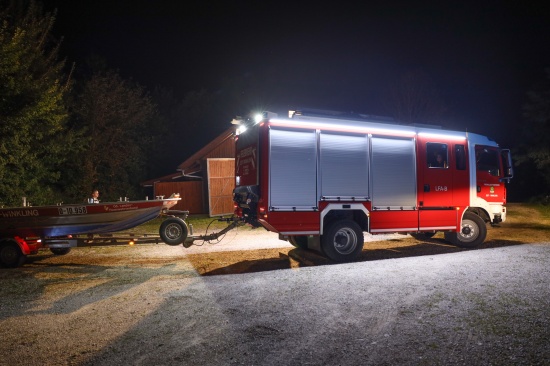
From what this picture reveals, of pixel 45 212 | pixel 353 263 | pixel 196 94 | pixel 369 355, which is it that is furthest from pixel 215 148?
pixel 196 94

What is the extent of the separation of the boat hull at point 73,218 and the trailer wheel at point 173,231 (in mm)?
611

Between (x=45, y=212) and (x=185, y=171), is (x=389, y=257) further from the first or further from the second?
(x=185, y=171)

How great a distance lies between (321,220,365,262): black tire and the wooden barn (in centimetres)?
1246

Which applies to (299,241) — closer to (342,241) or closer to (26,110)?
(342,241)

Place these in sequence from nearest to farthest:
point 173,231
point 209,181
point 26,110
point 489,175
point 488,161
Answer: point 173,231 < point 489,175 < point 488,161 < point 26,110 < point 209,181

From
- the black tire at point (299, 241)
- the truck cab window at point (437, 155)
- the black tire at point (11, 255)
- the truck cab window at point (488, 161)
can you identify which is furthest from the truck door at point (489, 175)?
the black tire at point (11, 255)

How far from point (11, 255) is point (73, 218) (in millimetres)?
1638

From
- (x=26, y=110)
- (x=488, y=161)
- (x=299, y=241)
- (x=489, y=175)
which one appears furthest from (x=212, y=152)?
(x=489, y=175)

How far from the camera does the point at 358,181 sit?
905 cm

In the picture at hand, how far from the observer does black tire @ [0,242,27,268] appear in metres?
8.75

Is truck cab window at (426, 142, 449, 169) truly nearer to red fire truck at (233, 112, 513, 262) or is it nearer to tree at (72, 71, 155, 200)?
red fire truck at (233, 112, 513, 262)

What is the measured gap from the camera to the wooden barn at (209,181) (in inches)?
856

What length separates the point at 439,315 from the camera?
4.88 metres

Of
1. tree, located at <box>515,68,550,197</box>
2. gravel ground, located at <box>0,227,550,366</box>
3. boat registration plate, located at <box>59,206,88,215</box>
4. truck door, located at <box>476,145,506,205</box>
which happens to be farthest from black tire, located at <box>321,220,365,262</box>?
tree, located at <box>515,68,550,197</box>
